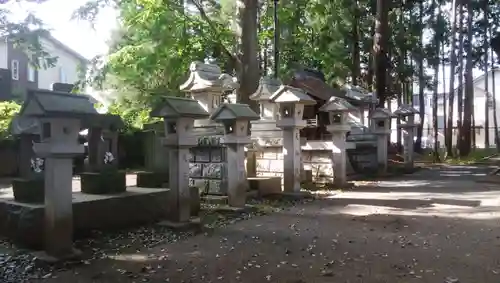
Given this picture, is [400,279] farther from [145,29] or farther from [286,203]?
[145,29]

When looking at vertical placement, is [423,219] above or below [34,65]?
below

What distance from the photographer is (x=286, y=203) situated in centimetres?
1059

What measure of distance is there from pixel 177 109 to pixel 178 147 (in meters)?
0.61

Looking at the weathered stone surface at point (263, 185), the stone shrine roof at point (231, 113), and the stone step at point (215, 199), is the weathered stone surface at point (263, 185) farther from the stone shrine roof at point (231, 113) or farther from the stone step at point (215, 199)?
the stone shrine roof at point (231, 113)

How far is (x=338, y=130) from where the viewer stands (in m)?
13.2

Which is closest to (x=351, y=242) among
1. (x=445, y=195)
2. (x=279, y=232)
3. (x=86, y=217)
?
(x=279, y=232)

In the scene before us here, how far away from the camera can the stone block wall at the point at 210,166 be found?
1067 cm

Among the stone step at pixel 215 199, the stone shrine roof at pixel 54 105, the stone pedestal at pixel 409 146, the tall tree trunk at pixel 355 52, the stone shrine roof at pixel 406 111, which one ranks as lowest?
the stone step at pixel 215 199

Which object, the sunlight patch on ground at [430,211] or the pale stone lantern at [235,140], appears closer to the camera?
the sunlight patch on ground at [430,211]

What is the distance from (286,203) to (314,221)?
227 cm

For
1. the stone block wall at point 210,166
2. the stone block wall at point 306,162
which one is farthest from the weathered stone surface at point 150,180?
the stone block wall at point 306,162

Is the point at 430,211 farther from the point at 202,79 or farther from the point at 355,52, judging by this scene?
the point at 355,52

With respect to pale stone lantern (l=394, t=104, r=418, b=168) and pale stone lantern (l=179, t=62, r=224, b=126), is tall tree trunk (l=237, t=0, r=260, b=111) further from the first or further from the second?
pale stone lantern (l=394, t=104, r=418, b=168)

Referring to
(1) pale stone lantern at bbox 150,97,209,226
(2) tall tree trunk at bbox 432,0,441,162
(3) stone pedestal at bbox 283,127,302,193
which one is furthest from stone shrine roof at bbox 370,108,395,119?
(1) pale stone lantern at bbox 150,97,209,226
